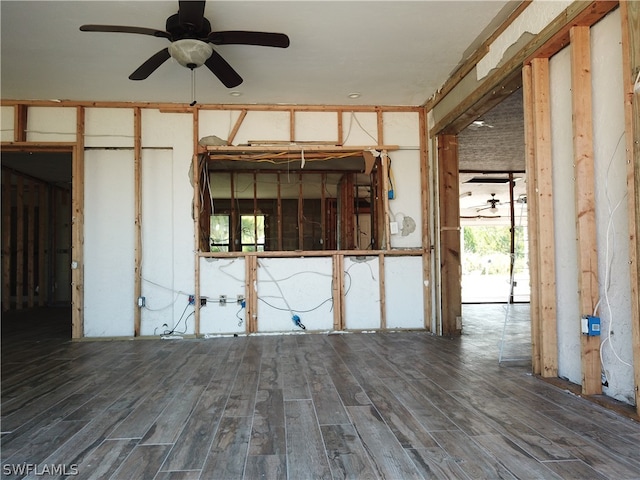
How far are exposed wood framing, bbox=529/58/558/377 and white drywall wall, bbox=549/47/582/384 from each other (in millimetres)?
35

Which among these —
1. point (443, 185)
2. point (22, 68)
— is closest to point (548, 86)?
point (443, 185)

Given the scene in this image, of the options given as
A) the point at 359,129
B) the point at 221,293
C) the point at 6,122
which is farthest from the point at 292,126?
the point at 6,122

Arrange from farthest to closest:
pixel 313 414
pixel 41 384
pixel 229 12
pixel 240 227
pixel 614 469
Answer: pixel 240 227, pixel 229 12, pixel 41 384, pixel 313 414, pixel 614 469

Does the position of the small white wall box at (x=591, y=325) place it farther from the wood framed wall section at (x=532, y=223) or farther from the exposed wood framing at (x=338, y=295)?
the exposed wood framing at (x=338, y=295)

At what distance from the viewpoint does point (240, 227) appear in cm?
1223

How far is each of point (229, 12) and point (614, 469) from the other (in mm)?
3914

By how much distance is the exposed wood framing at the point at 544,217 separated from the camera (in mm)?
3236

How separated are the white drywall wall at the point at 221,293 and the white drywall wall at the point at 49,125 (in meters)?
2.35

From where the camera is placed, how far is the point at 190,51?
3.40 m

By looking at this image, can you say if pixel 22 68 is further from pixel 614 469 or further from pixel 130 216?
pixel 614 469

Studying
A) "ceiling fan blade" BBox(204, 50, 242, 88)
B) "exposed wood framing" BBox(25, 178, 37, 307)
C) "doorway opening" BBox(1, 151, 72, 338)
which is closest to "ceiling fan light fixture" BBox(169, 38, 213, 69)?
"ceiling fan blade" BBox(204, 50, 242, 88)

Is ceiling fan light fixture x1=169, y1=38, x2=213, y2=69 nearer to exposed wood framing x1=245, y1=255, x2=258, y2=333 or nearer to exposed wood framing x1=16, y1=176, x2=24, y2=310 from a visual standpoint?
exposed wood framing x1=245, y1=255, x2=258, y2=333

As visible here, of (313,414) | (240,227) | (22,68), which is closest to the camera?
(313,414)

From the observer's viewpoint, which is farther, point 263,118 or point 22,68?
point 263,118
